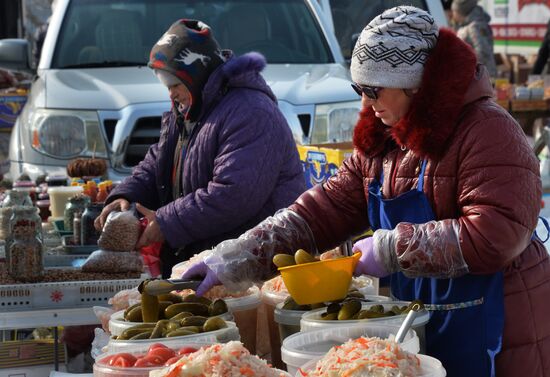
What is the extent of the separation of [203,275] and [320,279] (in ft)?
1.86

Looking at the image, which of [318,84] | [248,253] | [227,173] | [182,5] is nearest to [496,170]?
[248,253]

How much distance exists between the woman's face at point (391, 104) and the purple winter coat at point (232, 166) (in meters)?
1.43

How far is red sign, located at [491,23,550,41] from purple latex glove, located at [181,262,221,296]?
1758cm

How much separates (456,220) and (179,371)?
1041 millimetres

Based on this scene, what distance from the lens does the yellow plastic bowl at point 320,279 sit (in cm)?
333

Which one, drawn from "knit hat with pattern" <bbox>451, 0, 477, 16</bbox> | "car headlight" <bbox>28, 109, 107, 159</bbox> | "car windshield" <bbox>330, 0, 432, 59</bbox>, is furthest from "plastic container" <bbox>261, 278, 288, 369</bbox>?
"knit hat with pattern" <bbox>451, 0, 477, 16</bbox>

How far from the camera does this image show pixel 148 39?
27.8ft

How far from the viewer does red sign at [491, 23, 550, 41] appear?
2052 cm

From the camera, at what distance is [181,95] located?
5098 mm

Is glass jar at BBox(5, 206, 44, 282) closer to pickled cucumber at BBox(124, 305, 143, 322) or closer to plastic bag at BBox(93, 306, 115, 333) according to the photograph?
plastic bag at BBox(93, 306, 115, 333)

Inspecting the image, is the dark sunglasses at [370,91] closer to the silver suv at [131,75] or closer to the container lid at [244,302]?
the container lid at [244,302]

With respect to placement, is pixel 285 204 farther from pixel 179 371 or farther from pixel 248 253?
pixel 179 371

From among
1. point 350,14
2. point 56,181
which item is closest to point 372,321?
point 56,181

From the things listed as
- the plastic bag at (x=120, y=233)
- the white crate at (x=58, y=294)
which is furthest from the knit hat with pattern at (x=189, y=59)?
the white crate at (x=58, y=294)
